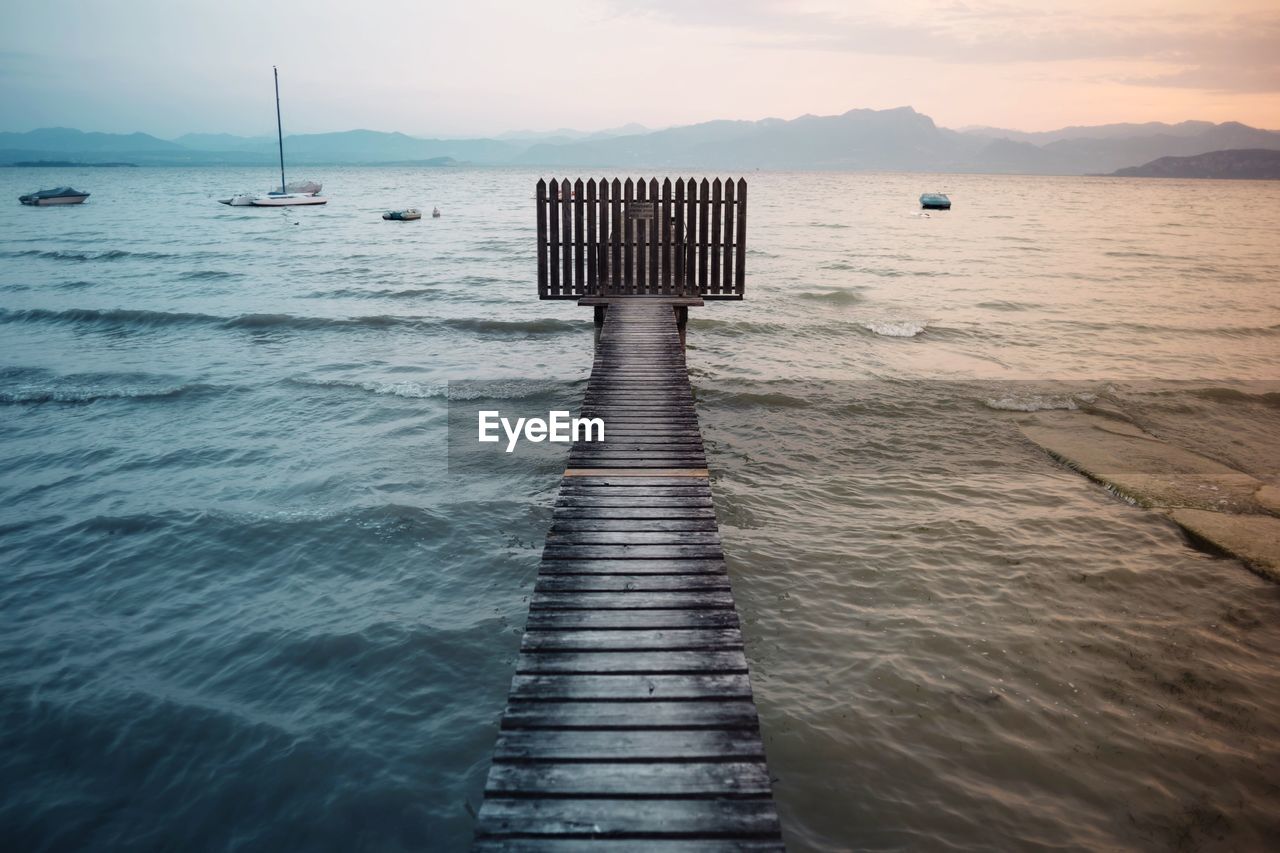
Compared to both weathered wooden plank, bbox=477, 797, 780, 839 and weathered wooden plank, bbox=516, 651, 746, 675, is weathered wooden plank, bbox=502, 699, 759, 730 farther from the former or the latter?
weathered wooden plank, bbox=477, 797, 780, 839

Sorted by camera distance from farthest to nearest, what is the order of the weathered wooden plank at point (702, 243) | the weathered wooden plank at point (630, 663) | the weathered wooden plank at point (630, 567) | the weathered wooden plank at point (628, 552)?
the weathered wooden plank at point (702, 243)
the weathered wooden plank at point (628, 552)
the weathered wooden plank at point (630, 567)
the weathered wooden plank at point (630, 663)

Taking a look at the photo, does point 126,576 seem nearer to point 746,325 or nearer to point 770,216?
point 746,325

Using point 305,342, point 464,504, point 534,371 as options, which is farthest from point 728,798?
point 305,342

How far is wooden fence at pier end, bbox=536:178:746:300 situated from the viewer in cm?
1510

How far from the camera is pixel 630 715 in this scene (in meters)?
4.59

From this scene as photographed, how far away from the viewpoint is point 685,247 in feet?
50.6

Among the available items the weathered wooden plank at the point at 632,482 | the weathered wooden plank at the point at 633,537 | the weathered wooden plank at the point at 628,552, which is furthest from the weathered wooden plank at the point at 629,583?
the weathered wooden plank at the point at 632,482

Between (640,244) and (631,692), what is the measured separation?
1169cm

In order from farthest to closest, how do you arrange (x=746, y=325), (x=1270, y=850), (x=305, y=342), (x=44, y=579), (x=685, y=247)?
(x=746, y=325)
(x=305, y=342)
(x=685, y=247)
(x=44, y=579)
(x=1270, y=850)

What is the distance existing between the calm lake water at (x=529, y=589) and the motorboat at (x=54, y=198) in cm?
8436

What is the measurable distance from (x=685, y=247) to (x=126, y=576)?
10782 mm

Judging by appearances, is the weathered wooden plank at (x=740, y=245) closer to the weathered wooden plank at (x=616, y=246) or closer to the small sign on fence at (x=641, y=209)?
the small sign on fence at (x=641, y=209)

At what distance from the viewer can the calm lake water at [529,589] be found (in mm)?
5711

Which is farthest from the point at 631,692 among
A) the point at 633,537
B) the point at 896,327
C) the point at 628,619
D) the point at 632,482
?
the point at 896,327
